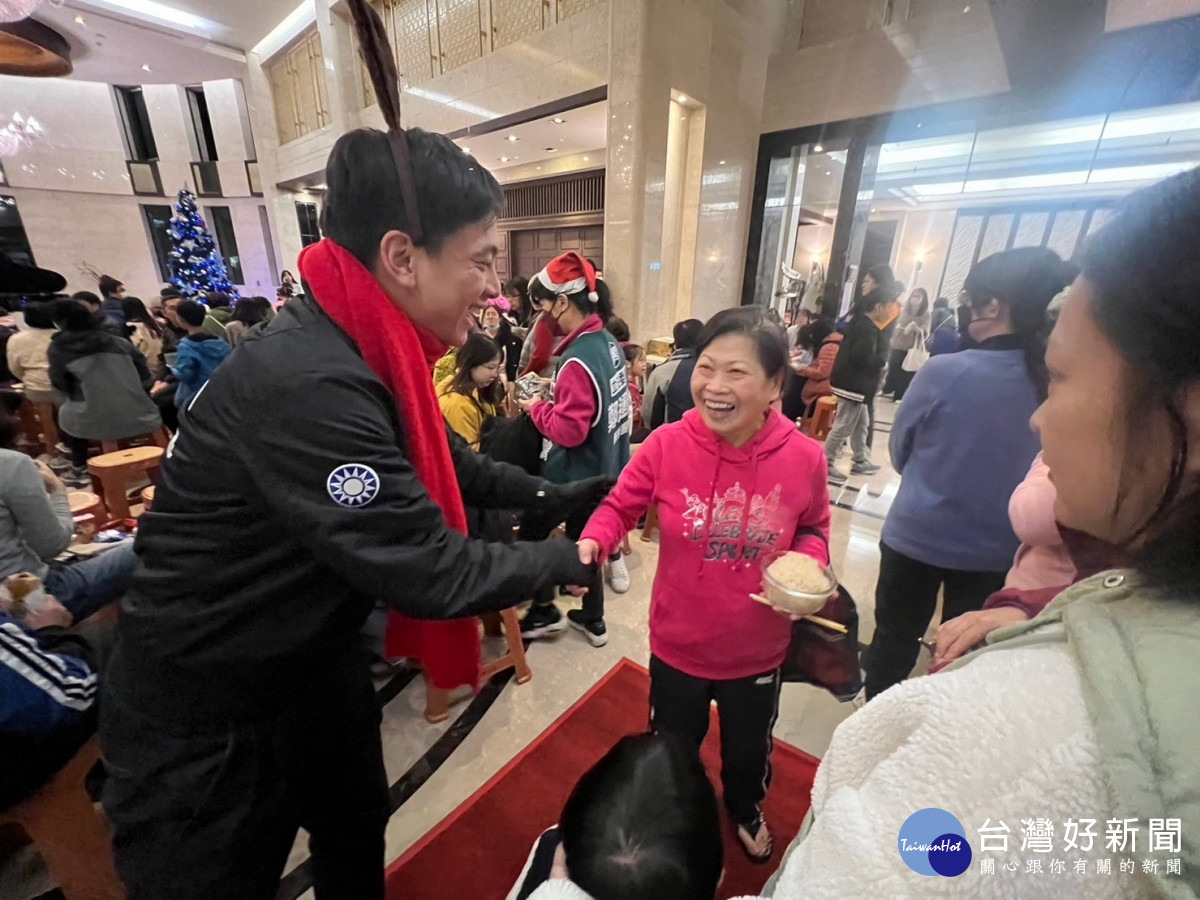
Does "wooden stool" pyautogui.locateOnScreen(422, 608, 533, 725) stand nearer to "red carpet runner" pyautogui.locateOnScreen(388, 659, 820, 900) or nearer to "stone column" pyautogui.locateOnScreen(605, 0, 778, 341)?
"red carpet runner" pyautogui.locateOnScreen(388, 659, 820, 900)

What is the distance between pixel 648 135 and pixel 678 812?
235 inches

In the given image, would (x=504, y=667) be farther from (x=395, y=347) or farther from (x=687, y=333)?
(x=687, y=333)

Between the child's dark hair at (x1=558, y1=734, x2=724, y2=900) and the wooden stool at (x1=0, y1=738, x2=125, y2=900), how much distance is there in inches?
52.6

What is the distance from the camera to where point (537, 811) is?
69.2 inches

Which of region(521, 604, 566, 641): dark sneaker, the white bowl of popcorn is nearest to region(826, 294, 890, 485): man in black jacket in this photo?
region(521, 604, 566, 641): dark sneaker

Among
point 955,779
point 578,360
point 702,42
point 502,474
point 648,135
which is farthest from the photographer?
point 702,42

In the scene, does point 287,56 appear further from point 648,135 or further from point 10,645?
point 10,645

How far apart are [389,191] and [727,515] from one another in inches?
40.3

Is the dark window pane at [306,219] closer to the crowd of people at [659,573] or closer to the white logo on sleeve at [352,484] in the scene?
the crowd of people at [659,573]

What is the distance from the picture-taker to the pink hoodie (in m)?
1.25

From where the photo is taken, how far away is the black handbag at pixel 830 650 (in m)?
1.32

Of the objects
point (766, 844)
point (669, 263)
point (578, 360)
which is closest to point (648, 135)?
point (669, 263)

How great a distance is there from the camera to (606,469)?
2.34 m

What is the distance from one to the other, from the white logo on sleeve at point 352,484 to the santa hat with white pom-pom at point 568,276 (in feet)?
5.21
